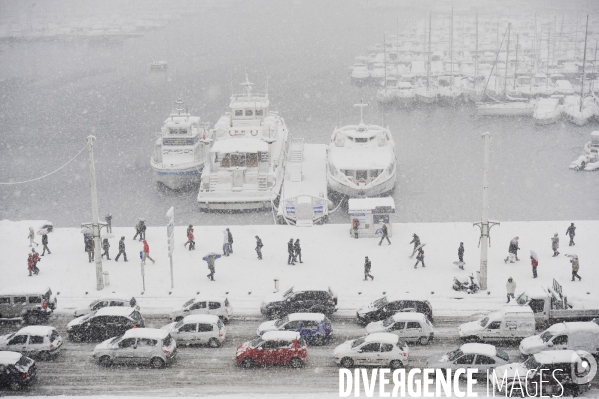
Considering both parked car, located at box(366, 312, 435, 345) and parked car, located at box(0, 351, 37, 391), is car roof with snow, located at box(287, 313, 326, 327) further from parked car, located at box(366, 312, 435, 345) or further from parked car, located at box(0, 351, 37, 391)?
parked car, located at box(0, 351, 37, 391)

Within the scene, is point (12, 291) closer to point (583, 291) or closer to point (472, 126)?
point (583, 291)

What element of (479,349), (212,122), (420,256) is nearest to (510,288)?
(420,256)

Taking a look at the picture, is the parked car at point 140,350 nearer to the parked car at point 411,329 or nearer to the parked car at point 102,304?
the parked car at point 102,304

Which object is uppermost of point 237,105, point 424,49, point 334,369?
point 424,49

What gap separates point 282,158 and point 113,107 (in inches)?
1950

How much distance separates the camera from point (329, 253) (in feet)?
126

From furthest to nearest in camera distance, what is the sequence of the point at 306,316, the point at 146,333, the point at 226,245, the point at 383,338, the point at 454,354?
the point at 226,245 < the point at 306,316 < the point at 146,333 < the point at 383,338 < the point at 454,354

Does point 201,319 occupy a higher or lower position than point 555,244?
lower

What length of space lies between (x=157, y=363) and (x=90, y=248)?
43.0ft

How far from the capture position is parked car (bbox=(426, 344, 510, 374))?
81.6 ft

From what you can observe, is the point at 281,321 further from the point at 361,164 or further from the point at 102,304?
the point at 361,164

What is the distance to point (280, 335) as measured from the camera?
26531mm

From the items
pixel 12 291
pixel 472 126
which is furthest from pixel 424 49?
pixel 12 291

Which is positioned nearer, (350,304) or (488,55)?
(350,304)
